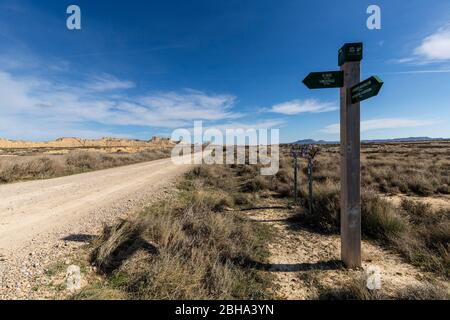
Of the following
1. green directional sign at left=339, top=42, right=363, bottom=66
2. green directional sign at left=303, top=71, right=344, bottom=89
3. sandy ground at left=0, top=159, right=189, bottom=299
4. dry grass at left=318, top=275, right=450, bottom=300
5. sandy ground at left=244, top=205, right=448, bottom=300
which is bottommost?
sandy ground at left=244, top=205, right=448, bottom=300

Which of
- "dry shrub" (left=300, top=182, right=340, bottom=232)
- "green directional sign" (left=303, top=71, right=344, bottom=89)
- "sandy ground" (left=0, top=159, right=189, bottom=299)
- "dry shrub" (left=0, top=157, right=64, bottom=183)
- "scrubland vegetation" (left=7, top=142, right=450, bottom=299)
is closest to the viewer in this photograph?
"scrubland vegetation" (left=7, top=142, right=450, bottom=299)

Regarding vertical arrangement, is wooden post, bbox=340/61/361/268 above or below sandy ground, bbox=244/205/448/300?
above

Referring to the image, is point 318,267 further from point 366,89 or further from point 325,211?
point 366,89

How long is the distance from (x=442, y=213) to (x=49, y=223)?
9.42 m

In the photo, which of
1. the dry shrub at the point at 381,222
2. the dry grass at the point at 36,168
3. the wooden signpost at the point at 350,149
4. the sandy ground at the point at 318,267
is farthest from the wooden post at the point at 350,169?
the dry grass at the point at 36,168

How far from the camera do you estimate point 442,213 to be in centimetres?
589

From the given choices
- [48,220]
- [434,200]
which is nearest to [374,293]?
[48,220]

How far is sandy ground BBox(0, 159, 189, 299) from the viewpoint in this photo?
3.28 metres

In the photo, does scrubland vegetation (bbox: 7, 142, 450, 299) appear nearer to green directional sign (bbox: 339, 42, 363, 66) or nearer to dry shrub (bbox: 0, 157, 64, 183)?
green directional sign (bbox: 339, 42, 363, 66)

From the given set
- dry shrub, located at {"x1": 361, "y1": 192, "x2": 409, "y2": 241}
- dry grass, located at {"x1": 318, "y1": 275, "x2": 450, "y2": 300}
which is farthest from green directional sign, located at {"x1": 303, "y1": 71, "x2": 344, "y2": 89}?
dry shrub, located at {"x1": 361, "y1": 192, "x2": 409, "y2": 241}

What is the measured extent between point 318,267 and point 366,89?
9.07 feet

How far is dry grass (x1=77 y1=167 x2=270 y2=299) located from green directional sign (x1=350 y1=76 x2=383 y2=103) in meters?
2.90
